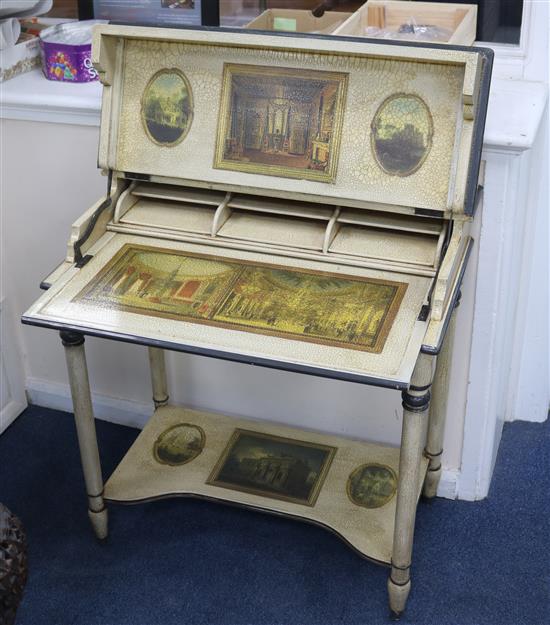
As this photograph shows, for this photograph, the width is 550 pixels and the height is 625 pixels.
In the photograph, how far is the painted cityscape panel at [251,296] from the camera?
77.6 inches

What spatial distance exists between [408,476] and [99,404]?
130 centimetres

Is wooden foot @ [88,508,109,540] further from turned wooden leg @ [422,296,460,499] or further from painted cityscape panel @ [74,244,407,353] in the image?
turned wooden leg @ [422,296,460,499]

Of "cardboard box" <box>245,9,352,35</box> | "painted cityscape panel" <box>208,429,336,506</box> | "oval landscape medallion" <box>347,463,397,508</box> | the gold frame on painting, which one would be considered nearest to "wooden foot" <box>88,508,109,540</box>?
"painted cityscape panel" <box>208,429,336,506</box>

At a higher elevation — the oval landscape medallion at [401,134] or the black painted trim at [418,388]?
the oval landscape medallion at [401,134]

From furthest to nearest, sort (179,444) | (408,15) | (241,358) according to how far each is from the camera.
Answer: (179,444) → (408,15) → (241,358)

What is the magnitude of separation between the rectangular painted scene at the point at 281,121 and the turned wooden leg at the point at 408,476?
1.69 feet

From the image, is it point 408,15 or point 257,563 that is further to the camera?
point 408,15

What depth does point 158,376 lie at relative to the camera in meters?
2.86

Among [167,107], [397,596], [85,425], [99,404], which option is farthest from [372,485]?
[167,107]

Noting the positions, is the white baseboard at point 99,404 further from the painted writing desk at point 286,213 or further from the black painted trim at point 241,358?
the black painted trim at point 241,358

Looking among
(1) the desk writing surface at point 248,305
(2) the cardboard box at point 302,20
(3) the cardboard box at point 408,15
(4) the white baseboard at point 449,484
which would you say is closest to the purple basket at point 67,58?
(2) the cardboard box at point 302,20

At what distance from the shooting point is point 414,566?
2.53m

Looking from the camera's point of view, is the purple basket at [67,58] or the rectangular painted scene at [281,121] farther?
the purple basket at [67,58]

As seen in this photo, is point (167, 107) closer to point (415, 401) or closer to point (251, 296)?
point (251, 296)
